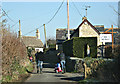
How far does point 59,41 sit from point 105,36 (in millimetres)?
30234

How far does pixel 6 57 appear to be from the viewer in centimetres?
1029

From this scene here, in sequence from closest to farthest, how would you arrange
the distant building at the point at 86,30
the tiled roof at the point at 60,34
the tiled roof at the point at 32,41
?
1. the distant building at the point at 86,30
2. the tiled roof at the point at 60,34
3. the tiled roof at the point at 32,41

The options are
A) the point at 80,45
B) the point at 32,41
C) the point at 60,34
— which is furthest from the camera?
the point at 32,41

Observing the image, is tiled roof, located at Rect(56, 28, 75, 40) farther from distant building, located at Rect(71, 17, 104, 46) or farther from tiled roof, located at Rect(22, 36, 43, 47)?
tiled roof, located at Rect(22, 36, 43, 47)

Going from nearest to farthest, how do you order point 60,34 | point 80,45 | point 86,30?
1. point 80,45
2. point 86,30
3. point 60,34

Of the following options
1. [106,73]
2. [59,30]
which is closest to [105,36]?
[106,73]

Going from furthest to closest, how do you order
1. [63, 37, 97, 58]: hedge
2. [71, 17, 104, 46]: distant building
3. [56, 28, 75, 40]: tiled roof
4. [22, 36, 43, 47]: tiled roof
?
1. [22, 36, 43, 47]: tiled roof
2. [56, 28, 75, 40]: tiled roof
3. [71, 17, 104, 46]: distant building
4. [63, 37, 97, 58]: hedge

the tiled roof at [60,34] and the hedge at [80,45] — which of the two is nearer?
the hedge at [80,45]

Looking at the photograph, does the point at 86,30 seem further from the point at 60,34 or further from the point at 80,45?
the point at 80,45

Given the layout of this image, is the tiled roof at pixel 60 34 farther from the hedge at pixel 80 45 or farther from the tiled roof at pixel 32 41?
the hedge at pixel 80 45

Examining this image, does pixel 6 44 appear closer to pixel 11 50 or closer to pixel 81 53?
pixel 11 50

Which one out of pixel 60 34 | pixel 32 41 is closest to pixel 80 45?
pixel 60 34

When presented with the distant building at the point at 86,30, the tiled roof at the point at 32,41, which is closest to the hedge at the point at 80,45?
the distant building at the point at 86,30

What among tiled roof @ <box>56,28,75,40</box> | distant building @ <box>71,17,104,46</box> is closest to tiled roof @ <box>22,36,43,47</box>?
tiled roof @ <box>56,28,75,40</box>
